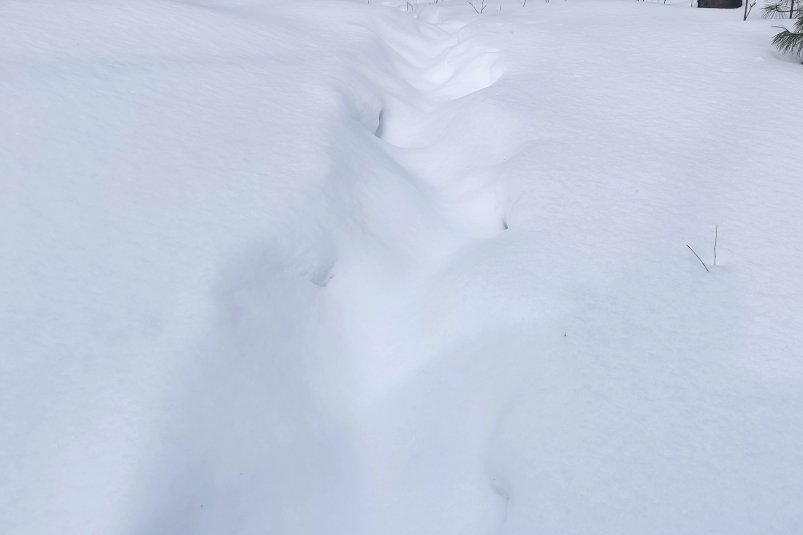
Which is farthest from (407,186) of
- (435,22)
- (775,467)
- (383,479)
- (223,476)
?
(435,22)

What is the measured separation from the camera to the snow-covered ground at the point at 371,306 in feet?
3.26

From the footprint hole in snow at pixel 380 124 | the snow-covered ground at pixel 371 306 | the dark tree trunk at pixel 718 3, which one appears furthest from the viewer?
the dark tree trunk at pixel 718 3

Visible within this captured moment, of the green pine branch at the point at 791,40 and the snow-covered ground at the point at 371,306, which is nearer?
the snow-covered ground at the point at 371,306

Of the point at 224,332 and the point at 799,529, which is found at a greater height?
the point at 224,332

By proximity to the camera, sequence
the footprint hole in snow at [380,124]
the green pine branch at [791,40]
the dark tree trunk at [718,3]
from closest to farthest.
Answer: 1. the footprint hole in snow at [380,124]
2. the green pine branch at [791,40]
3. the dark tree trunk at [718,3]

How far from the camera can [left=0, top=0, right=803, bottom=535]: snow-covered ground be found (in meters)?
0.99

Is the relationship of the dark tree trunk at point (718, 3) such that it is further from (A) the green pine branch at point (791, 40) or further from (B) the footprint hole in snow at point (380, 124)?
(B) the footprint hole in snow at point (380, 124)

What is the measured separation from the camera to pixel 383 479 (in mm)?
1191

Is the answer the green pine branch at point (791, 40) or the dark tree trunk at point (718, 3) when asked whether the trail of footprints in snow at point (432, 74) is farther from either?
the dark tree trunk at point (718, 3)

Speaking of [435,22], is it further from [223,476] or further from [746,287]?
[223,476]

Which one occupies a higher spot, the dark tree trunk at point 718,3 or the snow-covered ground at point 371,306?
the dark tree trunk at point 718,3

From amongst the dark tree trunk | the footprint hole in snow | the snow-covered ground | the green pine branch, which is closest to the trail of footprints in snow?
the footprint hole in snow

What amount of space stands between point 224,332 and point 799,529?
3.54 ft

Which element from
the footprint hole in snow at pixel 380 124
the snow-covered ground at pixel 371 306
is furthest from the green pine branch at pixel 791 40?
the footprint hole in snow at pixel 380 124
